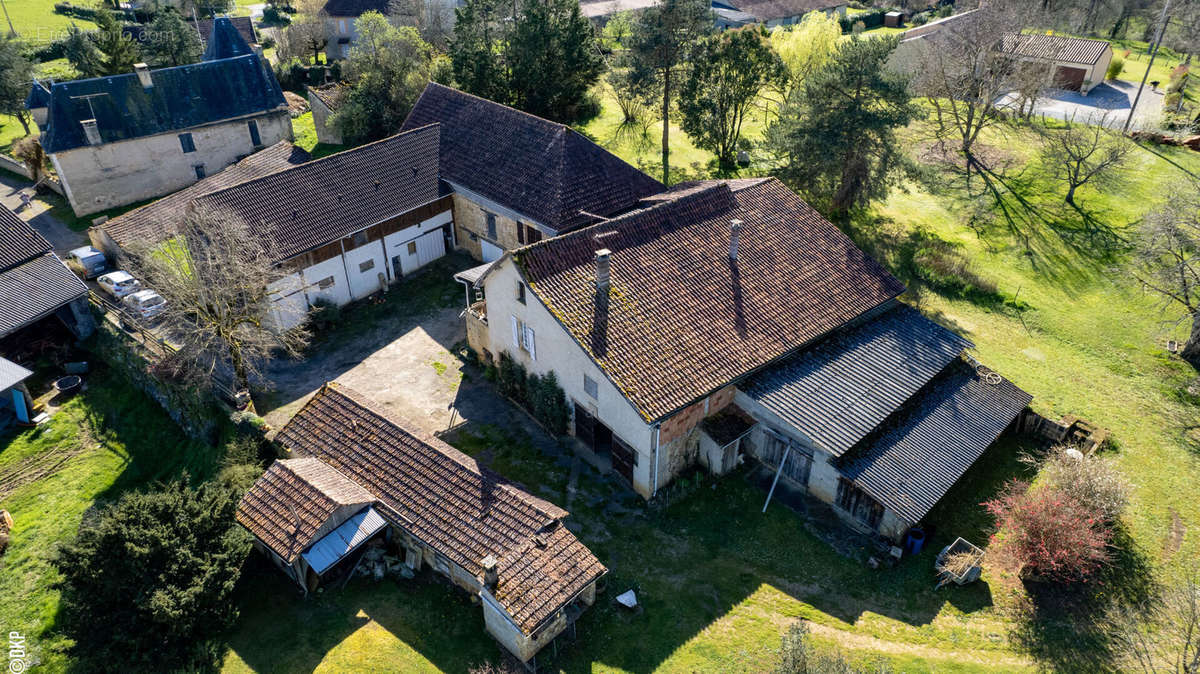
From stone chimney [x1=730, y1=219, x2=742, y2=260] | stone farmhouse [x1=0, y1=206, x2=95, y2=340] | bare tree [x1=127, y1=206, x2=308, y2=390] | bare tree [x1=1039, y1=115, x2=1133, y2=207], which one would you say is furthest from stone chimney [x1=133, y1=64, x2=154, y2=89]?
bare tree [x1=1039, y1=115, x2=1133, y2=207]

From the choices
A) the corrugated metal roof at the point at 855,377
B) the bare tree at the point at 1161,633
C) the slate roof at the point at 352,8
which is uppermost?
the slate roof at the point at 352,8

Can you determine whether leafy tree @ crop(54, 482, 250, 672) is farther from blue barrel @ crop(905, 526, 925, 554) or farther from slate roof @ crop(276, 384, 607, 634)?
blue barrel @ crop(905, 526, 925, 554)

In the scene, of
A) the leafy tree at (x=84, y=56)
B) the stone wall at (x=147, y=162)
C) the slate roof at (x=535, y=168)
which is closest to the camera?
the slate roof at (x=535, y=168)

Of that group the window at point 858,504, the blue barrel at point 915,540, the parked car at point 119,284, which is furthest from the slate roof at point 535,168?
the blue barrel at point 915,540

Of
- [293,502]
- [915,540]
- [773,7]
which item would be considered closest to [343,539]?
[293,502]

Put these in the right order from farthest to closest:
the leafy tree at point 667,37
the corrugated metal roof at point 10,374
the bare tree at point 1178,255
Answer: the leafy tree at point 667,37, the bare tree at point 1178,255, the corrugated metal roof at point 10,374

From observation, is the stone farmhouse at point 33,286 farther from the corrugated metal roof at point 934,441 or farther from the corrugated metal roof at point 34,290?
the corrugated metal roof at point 934,441
